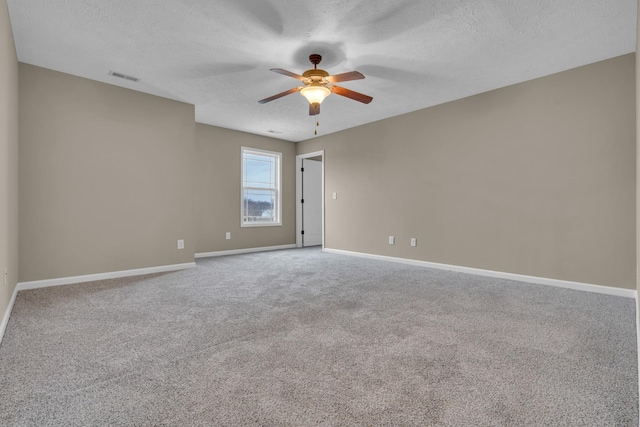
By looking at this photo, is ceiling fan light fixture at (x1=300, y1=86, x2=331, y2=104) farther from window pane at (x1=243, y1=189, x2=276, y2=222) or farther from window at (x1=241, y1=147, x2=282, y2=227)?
window pane at (x1=243, y1=189, x2=276, y2=222)

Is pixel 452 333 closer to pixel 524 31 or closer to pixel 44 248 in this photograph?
pixel 524 31

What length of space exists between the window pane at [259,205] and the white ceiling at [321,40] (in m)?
2.63

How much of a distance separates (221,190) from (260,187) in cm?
94

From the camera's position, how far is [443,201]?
4.73 m

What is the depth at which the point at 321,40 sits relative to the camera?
2969 mm

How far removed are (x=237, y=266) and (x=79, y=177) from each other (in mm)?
2301

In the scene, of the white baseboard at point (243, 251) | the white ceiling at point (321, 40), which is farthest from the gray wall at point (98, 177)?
the white baseboard at point (243, 251)

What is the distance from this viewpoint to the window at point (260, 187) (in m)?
6.53

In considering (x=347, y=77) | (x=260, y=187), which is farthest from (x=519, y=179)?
(x=260, y=187)

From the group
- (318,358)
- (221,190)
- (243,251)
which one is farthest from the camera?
(243,251)

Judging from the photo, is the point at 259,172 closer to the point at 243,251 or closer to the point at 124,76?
the point at 243,251

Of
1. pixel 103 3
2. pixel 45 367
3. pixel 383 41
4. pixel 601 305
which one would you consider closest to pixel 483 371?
pixel 601 305

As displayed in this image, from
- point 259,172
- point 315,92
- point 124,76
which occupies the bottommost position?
point 259,172

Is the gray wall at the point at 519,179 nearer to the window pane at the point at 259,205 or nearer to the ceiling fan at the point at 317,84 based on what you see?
the ceiling fan at the point at 317,84
